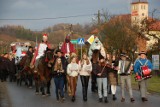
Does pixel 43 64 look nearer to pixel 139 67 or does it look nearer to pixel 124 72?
pixel 124 72

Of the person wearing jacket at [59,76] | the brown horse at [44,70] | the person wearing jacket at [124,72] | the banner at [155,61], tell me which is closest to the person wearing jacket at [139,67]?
the person wearing jacket at [124,72]

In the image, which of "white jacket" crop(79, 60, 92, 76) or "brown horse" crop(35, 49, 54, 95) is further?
"brown horse" crop(35, 49, 54, 95)

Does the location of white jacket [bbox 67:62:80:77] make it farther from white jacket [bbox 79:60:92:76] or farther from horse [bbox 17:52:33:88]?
horse [bbox 17:52:33:88]

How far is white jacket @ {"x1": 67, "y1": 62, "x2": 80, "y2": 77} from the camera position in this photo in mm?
15680

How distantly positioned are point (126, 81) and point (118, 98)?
120 cm

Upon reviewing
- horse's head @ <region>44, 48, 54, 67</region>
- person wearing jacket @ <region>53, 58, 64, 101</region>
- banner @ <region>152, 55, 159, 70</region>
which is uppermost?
horse's head @ <region>44, 48, 54, 67</region>

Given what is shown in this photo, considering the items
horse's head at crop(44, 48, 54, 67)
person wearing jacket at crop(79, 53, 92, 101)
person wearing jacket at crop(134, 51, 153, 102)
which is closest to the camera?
person wearing jacket at crop(134, 51, 153, 102)

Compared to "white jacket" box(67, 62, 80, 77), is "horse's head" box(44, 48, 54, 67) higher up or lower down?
higher up

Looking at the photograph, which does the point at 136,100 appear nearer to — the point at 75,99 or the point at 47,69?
the point at 75,99

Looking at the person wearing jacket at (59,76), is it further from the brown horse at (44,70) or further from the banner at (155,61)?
the banner at (155,61)

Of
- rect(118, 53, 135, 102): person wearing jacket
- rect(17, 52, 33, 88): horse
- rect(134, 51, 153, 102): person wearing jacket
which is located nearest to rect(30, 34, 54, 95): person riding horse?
rect(17, 52, 33, 88): horse

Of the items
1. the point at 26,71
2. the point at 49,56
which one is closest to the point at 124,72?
the point at 49,56

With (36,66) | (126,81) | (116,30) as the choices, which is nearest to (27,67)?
(36,66)

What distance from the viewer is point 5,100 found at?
15.6 metres
